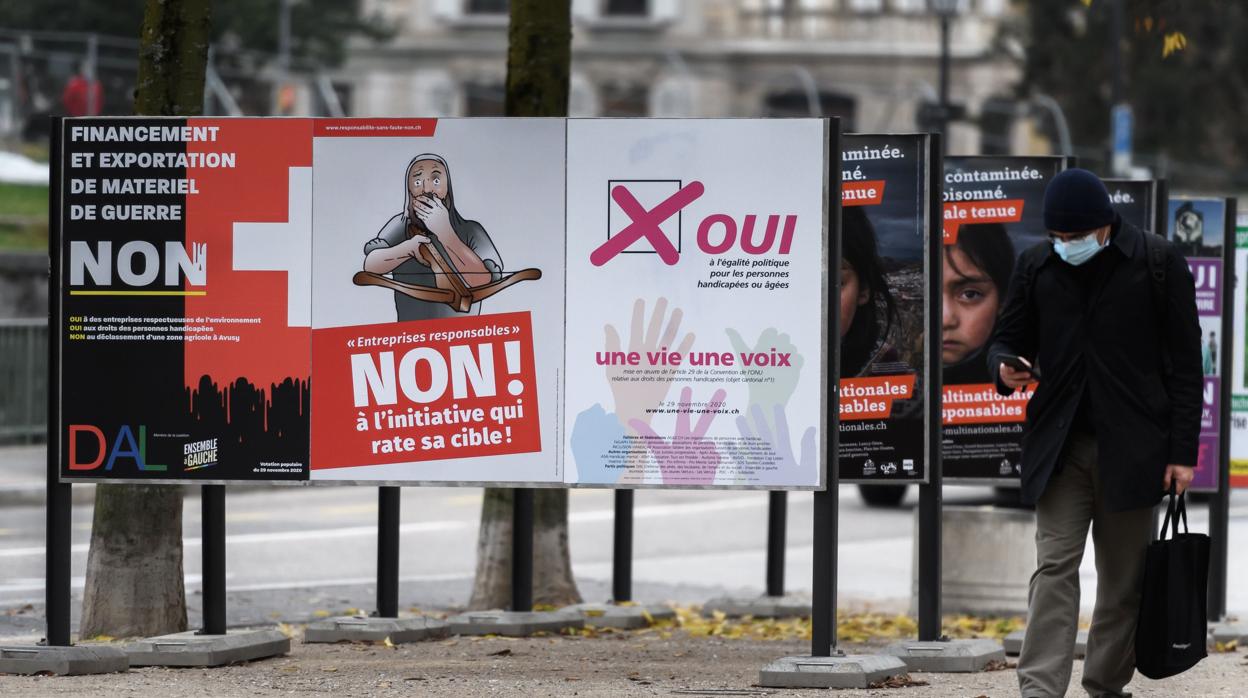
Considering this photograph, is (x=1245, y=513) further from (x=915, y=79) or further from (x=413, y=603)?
(x=915, y=79)

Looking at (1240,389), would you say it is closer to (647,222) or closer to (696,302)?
(696,302)

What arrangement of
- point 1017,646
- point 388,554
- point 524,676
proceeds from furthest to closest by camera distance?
point 388,554, point 1017,646, point 524,676

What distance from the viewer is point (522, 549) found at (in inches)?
373

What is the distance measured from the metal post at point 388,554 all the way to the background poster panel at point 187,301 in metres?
1.44

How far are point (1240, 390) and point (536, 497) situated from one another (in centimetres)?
367

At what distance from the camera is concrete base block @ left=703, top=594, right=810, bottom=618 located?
35.3 ft

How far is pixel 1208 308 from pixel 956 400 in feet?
4.44

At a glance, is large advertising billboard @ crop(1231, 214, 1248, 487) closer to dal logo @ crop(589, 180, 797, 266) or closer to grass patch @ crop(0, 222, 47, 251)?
dal logo @ crop(589, 180, 797, 266)

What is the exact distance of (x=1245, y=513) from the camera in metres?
19.2

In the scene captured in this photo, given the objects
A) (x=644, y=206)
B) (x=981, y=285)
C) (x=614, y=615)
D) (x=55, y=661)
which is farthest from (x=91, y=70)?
(x=644, y=206)

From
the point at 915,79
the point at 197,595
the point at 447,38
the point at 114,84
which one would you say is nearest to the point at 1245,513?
the point at 197,595

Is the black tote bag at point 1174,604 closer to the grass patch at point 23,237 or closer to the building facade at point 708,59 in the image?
the grass patch at point 23,237

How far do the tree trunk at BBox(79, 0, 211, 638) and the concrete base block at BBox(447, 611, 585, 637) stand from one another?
136cm

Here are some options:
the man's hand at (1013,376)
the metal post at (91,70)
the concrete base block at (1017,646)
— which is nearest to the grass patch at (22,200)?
the metal post at (91,70)
